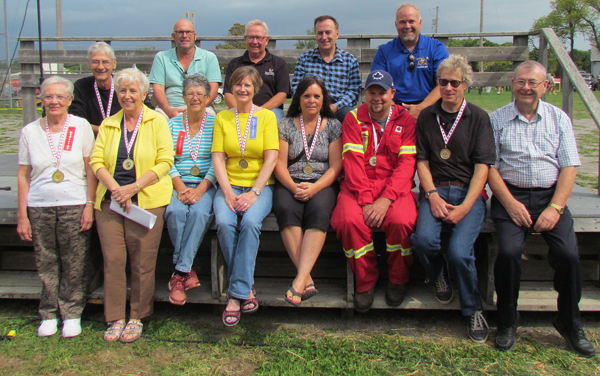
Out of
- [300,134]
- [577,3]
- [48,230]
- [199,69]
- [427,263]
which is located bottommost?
[427,263]

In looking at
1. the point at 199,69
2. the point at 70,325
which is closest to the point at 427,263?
the point at 70,325

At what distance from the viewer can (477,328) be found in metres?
3.37

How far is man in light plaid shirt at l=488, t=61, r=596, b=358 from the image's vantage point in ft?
10.5

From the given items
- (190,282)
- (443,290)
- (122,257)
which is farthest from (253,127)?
(443,290)

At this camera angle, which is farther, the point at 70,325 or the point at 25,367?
the point at 70,325

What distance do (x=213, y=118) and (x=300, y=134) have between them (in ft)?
2.67

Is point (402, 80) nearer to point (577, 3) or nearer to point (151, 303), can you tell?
point (151, 303)

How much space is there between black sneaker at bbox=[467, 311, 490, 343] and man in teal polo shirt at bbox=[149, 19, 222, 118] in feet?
10.9

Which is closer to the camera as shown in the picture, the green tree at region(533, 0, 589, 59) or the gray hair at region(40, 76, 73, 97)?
the gray hair at region(40, 76, 73, 97)

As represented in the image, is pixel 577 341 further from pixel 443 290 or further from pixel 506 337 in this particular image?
pixel 443 290

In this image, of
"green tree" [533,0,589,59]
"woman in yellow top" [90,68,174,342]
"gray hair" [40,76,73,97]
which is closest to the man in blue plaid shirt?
"woman in yellow top" [90,68,174,342]

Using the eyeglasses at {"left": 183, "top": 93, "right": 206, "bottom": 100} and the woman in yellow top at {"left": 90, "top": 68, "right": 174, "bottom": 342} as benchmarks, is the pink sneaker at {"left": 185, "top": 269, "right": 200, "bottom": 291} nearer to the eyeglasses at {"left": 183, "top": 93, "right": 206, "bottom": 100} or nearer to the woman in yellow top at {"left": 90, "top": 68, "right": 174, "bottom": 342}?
the woman in yellow top at {"left": 90, "top": 68, "right": 174, "bottom": 342}

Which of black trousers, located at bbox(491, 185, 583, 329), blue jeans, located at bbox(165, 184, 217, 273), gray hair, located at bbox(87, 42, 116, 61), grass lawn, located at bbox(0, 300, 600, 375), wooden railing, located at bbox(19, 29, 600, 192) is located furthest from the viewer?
wooden railing, located at bbox(19, 29, 600, 192)

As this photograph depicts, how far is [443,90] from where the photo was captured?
3457 mm
